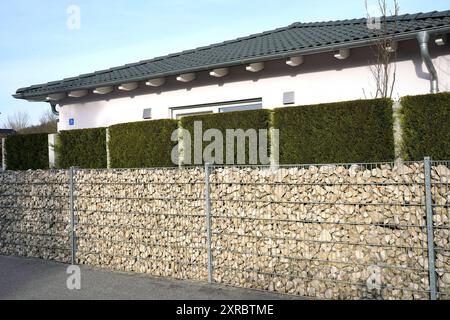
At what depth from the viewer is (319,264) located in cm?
604

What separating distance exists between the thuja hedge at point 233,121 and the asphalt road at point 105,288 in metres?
2.45

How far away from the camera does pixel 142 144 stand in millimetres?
9367

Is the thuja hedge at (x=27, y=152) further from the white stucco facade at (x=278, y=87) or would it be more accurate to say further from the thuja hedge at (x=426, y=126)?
the thuja hedge at (x=426, y=126)

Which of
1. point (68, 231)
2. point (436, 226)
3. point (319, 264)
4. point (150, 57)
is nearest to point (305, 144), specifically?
point (319, 264)

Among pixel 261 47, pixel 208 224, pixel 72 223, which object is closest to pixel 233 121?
pixel 208 224

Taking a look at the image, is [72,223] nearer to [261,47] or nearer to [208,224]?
[208,224]

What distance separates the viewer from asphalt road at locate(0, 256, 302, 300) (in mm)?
6414

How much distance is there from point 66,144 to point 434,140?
748 centimetres

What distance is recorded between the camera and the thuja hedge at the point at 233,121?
→ 8.38 meters

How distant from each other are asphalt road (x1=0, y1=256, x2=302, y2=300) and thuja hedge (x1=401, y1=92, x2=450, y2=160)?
286cm

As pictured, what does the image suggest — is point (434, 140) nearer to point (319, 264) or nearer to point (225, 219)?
point (319, 264)

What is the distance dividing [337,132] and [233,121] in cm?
199

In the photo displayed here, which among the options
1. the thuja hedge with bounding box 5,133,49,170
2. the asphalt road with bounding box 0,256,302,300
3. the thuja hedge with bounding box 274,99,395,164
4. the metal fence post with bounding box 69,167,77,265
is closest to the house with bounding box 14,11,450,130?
the thuja hedge with bounding box 274,99,395,164

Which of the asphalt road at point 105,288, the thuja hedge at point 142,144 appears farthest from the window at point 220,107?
the asphalt road at point 105,288
